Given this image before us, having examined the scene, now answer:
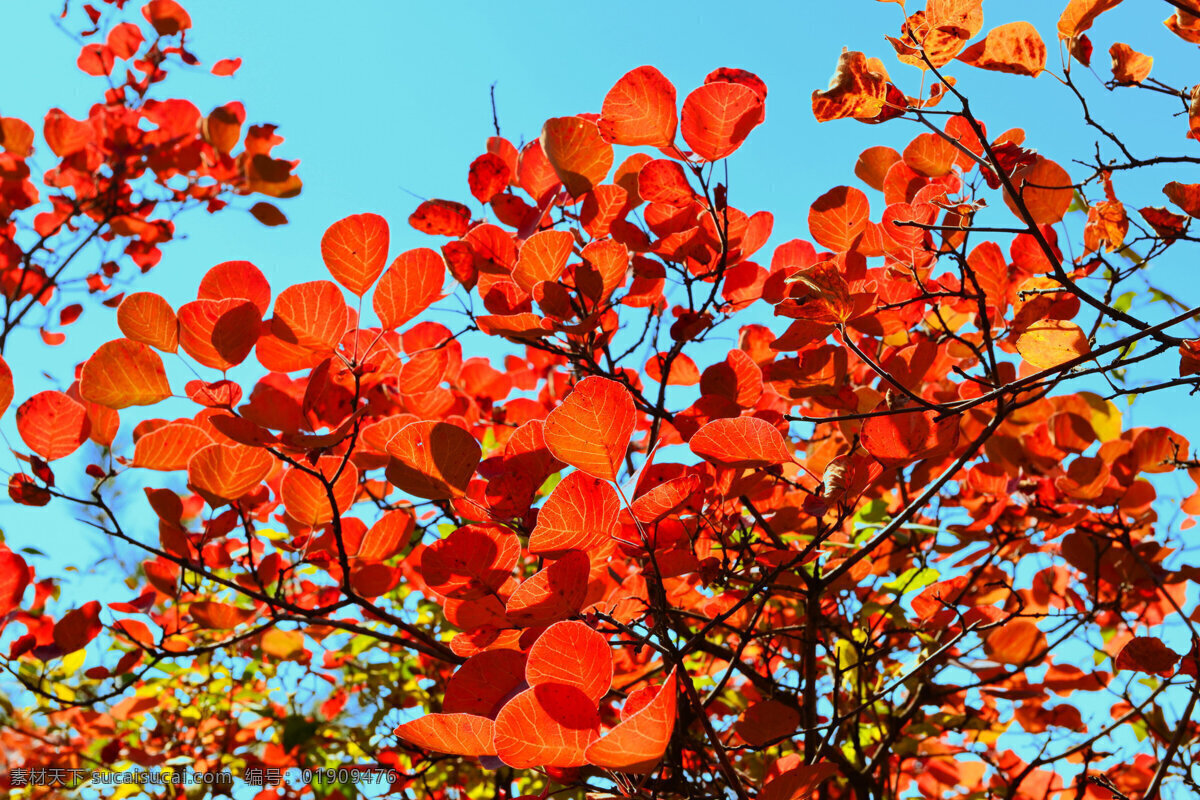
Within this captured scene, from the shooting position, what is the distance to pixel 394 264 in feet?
3.03

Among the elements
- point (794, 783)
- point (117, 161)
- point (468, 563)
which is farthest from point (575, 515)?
point (117, 161)

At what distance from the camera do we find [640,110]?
3.12 ft

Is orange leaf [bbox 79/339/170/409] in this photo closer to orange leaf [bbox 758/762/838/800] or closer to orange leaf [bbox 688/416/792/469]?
orange leaf [bbox 688/416/792/469]

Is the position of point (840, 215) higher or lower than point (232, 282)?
higher

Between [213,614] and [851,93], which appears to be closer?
[851,93]

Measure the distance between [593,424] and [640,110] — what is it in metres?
0.42

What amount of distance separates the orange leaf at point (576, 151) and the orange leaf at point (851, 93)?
11.4 inches

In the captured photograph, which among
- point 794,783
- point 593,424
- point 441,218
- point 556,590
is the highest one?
point 441,218

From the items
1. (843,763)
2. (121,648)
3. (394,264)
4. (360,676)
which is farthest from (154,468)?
(121,648)

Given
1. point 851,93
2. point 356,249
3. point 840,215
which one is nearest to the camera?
point 851,93

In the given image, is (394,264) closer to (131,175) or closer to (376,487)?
(376,487)

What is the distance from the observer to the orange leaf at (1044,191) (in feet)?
3.14

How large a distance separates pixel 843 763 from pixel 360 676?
1357 mm

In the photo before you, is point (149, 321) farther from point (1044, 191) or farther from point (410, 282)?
point (1044, 191)
